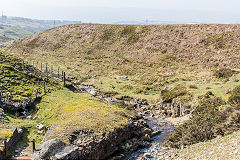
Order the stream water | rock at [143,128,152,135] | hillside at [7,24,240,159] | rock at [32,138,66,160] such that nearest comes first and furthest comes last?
rock at [32,138,66,160] < the stream water < hillside at [7,24,240,159] < rock at [143,128,152,135]


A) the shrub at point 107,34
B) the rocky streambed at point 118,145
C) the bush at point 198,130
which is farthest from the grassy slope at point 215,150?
the shrub at point 107,34

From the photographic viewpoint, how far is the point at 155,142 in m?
25.4

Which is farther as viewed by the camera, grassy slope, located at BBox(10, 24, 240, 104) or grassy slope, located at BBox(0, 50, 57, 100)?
grassy slope, located at BBox(10, 24, 240, 104)

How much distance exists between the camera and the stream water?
71.3ft

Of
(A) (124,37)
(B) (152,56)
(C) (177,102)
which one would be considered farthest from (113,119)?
(A) (124,37)

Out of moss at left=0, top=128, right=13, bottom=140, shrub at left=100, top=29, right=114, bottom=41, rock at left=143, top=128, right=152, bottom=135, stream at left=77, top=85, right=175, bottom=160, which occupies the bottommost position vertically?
stream at left=77, top=85, right=175, bottom=160

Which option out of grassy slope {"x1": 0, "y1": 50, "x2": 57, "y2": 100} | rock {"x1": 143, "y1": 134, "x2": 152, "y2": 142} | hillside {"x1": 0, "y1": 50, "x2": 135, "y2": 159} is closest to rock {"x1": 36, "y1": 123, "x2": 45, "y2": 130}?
hillside {"x1": 0, "y1": 50, "x2": 135, "y2": 159}

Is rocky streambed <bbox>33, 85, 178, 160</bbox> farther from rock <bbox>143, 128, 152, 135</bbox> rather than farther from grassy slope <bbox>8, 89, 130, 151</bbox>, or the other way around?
grassy slope <bbox>8, 89, 130, 151</bbox>

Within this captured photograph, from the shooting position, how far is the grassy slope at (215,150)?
53.0 ft

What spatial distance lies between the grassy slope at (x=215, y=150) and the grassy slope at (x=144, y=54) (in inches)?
601

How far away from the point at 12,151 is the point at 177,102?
23.8 meters

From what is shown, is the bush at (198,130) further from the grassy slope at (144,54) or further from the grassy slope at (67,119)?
the grassy slope at (144,54)

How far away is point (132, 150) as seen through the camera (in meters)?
23.1

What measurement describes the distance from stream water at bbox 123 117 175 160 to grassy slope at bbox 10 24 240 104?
8.53 m
